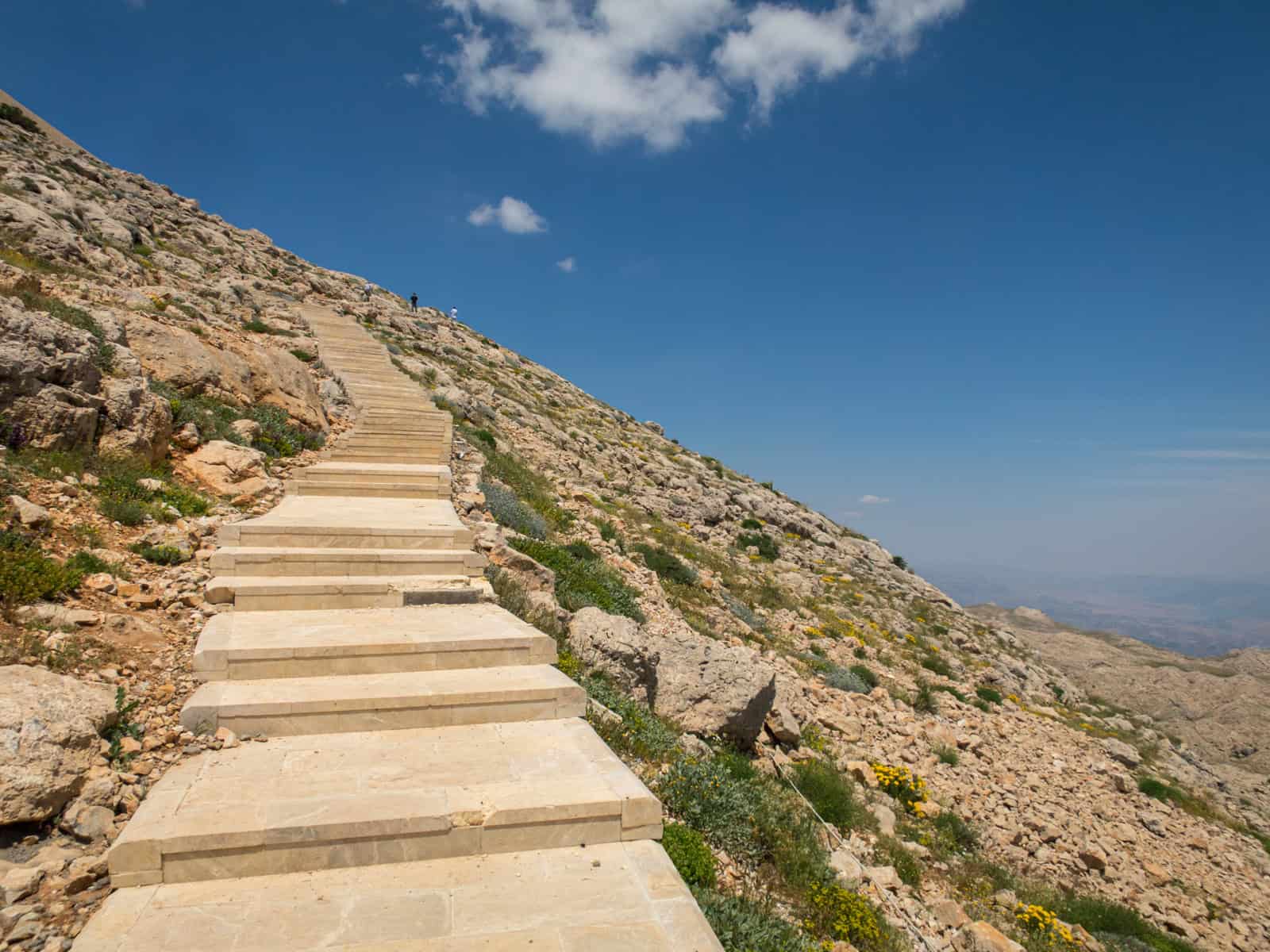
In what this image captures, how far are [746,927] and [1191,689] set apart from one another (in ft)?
132

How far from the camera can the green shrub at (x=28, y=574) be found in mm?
4543

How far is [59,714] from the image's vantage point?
11.8 ft

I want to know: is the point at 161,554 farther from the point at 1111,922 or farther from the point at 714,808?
the point at 1111,922

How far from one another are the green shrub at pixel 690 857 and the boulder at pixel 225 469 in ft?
23.0

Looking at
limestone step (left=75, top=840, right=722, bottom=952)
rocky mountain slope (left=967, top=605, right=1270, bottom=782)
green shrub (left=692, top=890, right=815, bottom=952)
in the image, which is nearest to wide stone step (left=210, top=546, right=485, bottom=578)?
→ limestone step (left=75, top=840, right=722, bottom=952)

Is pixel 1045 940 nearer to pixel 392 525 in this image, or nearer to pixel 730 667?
pixel 730 667

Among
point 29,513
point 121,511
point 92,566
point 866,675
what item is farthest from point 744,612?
point 29,513

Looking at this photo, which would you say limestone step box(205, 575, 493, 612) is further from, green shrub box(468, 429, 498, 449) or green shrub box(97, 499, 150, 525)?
green shrub box(468, 429, 498, 449)

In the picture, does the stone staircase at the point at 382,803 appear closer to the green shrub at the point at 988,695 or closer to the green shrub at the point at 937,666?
the green shrub at the point at 937,666

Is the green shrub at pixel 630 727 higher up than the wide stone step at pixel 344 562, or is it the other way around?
the wide stone step at pixel 344 562

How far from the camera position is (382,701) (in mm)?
4586

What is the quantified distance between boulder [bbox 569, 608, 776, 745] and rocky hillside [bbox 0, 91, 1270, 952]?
4 cm

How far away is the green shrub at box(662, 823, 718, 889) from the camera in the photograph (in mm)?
4348

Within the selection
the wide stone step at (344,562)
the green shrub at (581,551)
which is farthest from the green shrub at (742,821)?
the green shrub at (581,551)
